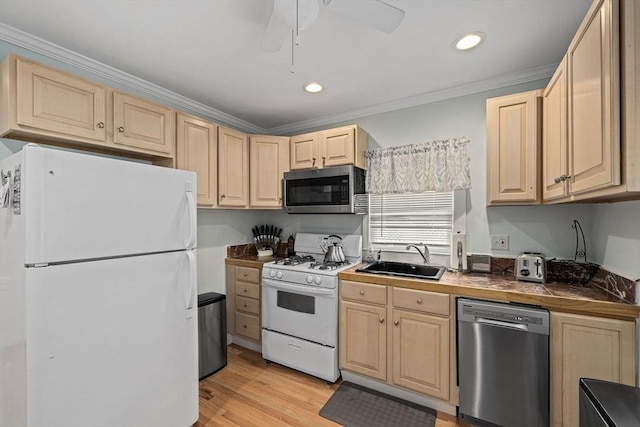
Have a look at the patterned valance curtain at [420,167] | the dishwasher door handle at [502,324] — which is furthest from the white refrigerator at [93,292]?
the dishwasher door handle at [502,324]

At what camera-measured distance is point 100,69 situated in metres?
2.05

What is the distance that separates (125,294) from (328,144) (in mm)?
2046

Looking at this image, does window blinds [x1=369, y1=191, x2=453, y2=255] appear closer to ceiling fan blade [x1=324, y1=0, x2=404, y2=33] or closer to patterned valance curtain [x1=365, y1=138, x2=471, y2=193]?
A: patterned valance curtain [x1=365, y1=138, x2=471, y2=193]

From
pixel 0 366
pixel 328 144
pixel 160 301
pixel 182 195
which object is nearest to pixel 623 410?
pixel 160 301

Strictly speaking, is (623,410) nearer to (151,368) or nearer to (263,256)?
(151,368)

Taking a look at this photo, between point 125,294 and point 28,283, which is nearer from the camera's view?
point 28,283

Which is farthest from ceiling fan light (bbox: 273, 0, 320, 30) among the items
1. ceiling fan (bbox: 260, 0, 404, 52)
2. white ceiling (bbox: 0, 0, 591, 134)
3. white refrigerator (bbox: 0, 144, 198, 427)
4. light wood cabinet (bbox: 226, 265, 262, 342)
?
light wood cabinet (bbox: 226, 265, 262, 342)

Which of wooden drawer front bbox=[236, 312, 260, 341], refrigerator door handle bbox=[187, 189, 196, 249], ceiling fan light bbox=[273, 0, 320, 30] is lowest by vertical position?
wooden drawer front bbox=[236, 312, 260, 341]

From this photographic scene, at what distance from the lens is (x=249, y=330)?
2.88 m

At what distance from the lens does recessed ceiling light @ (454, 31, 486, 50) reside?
172 cm

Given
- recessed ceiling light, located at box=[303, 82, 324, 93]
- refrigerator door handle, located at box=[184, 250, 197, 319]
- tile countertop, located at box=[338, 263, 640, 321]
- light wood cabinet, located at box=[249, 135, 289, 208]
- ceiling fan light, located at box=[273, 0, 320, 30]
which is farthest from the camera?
light wood cabinet, located at box=[249, 135, 289, 208]

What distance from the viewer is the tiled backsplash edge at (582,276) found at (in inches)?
58.3

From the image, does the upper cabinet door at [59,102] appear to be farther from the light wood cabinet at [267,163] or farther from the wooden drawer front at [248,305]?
the wooden drawer front at [248,305]

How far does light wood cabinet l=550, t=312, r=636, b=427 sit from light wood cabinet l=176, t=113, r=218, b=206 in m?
2.75
